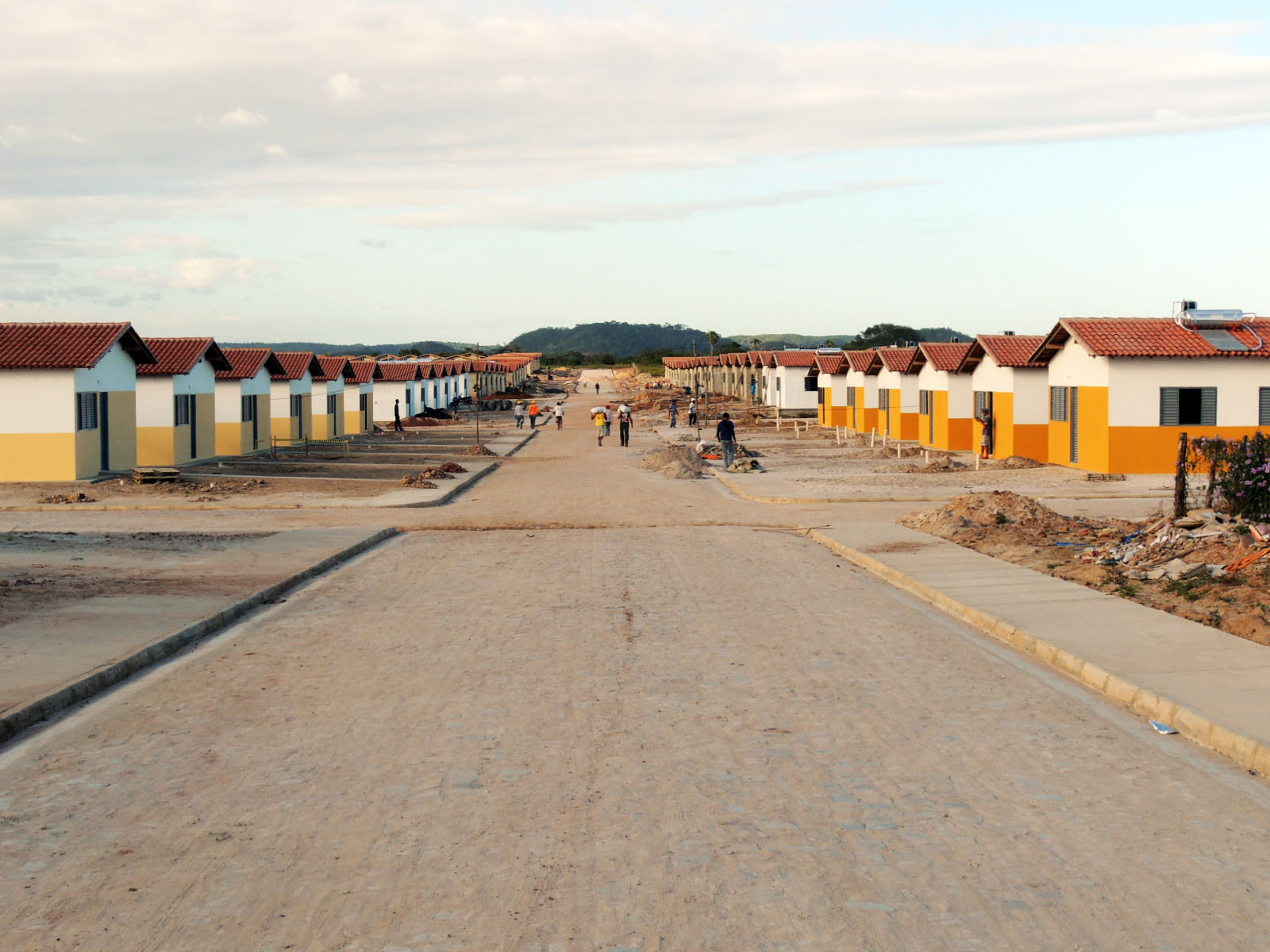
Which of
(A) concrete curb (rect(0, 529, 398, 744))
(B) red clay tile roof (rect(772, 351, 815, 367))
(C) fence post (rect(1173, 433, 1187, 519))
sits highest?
(B) red clay tile roof (rect(772, 351, 815, 367))

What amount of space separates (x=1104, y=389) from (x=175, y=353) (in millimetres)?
28436

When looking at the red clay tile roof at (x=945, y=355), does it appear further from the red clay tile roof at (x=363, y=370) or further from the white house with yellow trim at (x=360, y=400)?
the red clay tile roof at (x=363, y=370)

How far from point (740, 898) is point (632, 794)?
1.57 metres

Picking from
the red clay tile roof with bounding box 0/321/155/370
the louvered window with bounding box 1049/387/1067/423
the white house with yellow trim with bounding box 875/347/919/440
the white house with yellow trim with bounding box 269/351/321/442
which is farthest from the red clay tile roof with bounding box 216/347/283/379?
the louvered window with bounding box 1049/387/1067/423

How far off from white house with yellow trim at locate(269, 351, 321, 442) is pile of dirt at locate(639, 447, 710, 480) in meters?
18.0

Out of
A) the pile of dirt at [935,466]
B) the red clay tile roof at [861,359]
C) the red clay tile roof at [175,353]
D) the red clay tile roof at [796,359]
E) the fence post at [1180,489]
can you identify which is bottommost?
the pile of dirt at [935,466]

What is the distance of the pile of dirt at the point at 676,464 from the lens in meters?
36.6

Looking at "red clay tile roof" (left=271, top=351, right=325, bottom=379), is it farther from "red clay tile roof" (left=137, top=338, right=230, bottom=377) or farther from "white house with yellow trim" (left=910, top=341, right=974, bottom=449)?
"white house with yellow trim" (left=910, top=341, right=974, bottom=449)

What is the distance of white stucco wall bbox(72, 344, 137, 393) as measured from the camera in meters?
31.7

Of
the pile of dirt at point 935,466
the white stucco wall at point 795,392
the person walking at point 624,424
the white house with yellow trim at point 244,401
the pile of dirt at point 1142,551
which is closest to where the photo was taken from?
the pile of dirt at point 1142,551

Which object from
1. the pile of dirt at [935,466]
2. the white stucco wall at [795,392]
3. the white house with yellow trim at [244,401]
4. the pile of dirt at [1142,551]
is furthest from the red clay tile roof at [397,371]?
the pile of dirt at [1142,551]

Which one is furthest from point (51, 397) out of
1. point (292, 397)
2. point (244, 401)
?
point (292, 397)

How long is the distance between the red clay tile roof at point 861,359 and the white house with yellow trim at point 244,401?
91.5 ft

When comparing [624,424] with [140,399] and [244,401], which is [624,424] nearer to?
[244,401]
